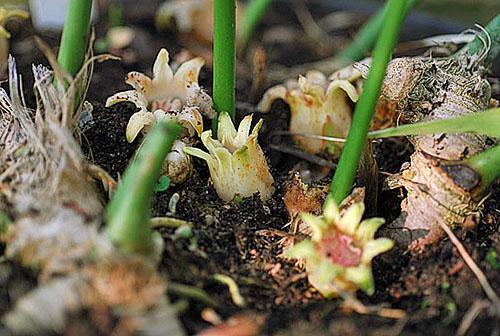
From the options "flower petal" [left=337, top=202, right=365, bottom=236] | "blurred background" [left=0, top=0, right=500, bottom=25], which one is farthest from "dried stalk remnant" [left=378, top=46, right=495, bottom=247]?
"blurred background" [left=0, top=0, right=500, bottom=25]

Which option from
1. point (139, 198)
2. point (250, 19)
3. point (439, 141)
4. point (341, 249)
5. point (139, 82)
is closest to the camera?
point (139, 198)

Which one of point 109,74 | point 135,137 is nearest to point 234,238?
point 135,137

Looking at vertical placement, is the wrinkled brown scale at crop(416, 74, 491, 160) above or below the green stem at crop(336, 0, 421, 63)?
below

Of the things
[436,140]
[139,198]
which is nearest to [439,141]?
[436,140]

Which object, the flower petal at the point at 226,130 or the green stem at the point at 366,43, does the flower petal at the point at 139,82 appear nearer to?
the flower petal at the point at 226,130

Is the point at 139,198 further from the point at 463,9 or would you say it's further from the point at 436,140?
the point at 463,9

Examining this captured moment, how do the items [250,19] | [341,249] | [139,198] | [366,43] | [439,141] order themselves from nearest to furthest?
1. [139,198]
2. [341,249]
3. [439,141]
4. [366,43]
5. [250,19]

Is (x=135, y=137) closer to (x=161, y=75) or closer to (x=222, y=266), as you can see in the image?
(x=161, y=75)

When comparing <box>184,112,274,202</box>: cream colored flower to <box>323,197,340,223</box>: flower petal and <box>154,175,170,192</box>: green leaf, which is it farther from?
<box>323,197,340,223</box>: flower petal
